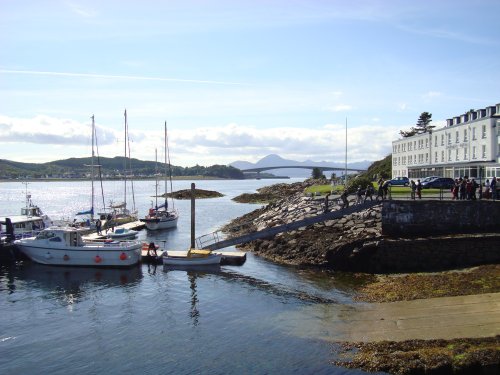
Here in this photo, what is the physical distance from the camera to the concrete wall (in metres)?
36.2

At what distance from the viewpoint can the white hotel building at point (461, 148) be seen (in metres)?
56.1

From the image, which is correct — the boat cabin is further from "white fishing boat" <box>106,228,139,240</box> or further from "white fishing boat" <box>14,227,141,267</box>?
"white fishing boat" <box>106,228,139,240</box>

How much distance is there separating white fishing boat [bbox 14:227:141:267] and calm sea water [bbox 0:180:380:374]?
2.78ft

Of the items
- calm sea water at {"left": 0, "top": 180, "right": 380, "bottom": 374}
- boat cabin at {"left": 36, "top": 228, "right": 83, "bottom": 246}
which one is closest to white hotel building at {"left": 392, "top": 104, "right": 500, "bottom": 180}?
calm sea water at {"left": 0, "top": 180, "right": 380, "bottom": 374}

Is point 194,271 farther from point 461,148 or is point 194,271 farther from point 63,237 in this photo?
point 461,148

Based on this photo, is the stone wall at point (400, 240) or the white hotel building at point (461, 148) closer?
the stone wall at point (400, 240)

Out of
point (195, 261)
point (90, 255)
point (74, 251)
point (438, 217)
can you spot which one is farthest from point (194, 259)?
point (438, 217)

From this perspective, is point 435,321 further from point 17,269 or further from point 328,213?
point 17,269

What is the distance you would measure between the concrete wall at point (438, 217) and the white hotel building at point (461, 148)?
1167 cm

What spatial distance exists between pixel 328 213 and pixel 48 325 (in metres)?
21.6

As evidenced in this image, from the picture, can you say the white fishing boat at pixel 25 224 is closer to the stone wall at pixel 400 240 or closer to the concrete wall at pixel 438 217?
the stone wall at pixel 400 240

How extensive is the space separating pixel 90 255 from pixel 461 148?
48.1 meters

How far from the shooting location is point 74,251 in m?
39.2

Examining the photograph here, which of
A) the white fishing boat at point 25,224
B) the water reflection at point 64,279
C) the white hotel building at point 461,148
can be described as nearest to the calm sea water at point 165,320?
the water reflection at point 64,279
